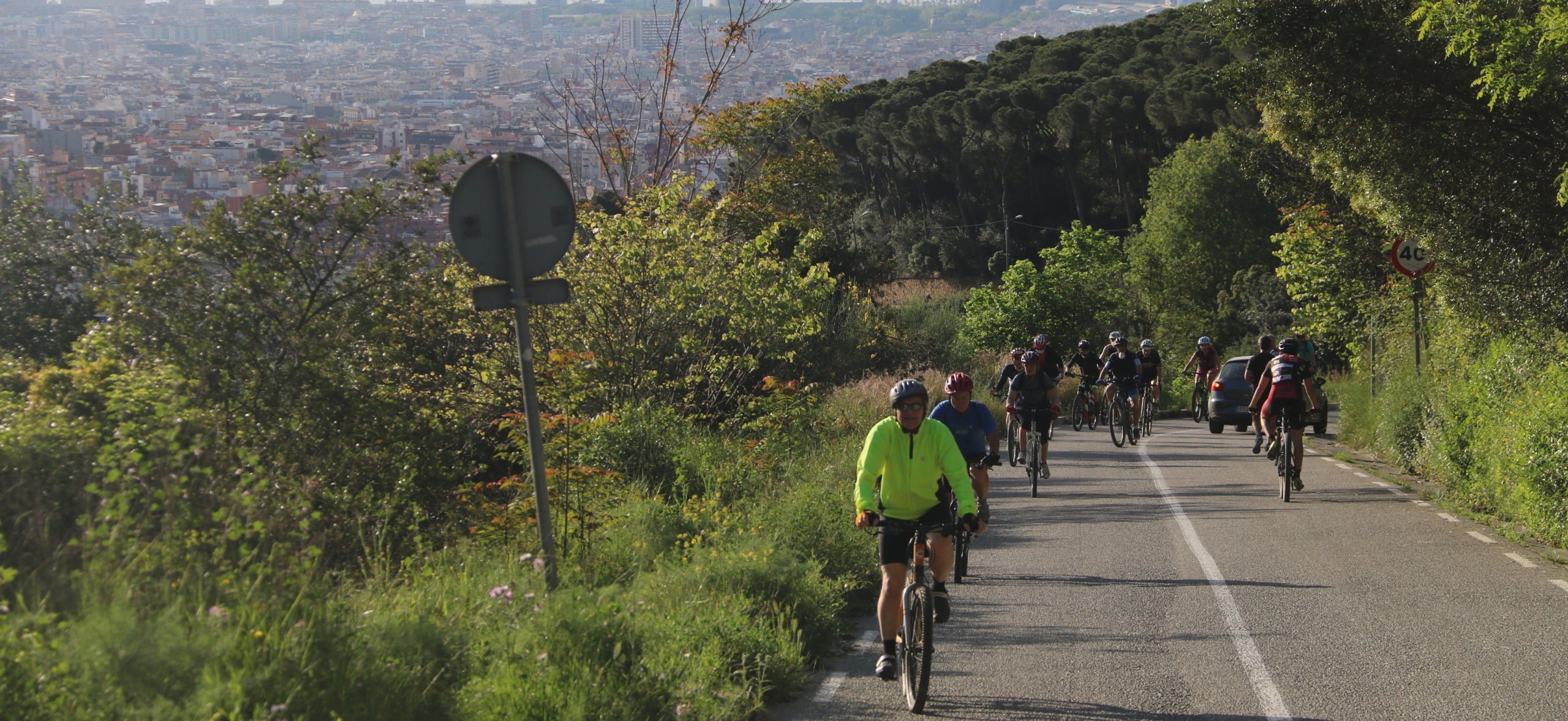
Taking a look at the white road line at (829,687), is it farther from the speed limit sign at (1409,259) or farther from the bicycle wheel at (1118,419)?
the bicycle wheel at (1118,419)

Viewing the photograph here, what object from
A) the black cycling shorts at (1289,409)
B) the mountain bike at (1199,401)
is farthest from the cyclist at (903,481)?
the mountain bike at (1199,401)

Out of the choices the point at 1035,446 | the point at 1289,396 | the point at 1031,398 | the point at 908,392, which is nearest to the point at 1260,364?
the point at 1289,396

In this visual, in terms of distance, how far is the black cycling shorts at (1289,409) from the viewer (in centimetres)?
1405

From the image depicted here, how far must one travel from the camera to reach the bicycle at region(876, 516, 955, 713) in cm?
611

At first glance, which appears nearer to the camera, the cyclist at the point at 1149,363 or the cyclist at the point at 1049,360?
the cyclist at the point at 1049,360

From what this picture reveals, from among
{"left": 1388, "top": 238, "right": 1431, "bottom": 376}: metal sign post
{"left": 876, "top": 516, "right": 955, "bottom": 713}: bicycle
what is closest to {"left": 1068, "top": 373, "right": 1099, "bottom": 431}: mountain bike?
{"left": 1388, "top": 238, "right": 1431, "bottom": 376}: metal sign post

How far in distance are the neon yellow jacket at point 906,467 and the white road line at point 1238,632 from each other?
5.66 feet

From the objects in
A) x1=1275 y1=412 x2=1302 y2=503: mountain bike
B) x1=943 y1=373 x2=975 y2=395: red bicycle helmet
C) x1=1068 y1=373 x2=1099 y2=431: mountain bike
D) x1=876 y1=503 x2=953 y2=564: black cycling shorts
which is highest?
x1=943 y1=373 x2=975 y2=395: red bicycle helmet

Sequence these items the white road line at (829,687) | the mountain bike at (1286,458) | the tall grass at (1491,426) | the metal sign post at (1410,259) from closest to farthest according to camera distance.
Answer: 1. the white road line at (829,687)
2. the tall grass at (1491,426)
3. the mountain bike at (1286,458)
4. the metal sign post at (1410,259)

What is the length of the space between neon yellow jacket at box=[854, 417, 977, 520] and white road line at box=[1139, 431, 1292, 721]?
1.72 metres

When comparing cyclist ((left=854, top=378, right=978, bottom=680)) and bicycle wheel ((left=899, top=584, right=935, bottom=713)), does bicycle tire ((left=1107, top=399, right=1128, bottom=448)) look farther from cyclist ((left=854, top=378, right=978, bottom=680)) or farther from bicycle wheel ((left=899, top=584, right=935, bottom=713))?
bicycle wheel ((left=899, top=584, right=935, bottom=713))

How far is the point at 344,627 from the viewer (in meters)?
5.12

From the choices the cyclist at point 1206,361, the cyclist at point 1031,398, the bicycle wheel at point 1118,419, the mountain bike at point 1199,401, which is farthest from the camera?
the mountain bike at point 1199,401

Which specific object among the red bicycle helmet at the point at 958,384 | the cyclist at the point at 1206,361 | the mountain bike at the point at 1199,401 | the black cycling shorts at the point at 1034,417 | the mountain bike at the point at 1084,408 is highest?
the red bicycle helmet at the point at 958,384
